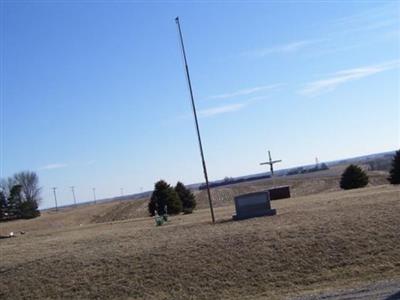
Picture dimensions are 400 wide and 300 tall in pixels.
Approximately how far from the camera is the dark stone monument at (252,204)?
2448 cm

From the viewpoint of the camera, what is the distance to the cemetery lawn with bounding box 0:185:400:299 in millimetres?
14219

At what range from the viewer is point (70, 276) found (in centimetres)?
1661

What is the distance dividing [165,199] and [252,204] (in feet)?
55.3

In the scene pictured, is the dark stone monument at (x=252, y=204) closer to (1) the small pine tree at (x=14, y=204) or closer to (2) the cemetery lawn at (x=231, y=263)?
(2) the cemetery lawn at (x=231, y=263)

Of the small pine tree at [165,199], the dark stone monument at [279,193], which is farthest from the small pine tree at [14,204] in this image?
the dark stone monument at [279,193]

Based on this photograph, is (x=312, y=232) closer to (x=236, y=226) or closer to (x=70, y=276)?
(x=236, y=226)

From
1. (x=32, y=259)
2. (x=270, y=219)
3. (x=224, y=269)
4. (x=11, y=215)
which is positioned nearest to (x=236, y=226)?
(x=270, y=219)

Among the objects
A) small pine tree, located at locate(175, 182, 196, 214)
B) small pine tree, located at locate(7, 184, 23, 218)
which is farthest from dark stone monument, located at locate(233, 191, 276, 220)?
small pine tree, located at locate(7, 184, 23, 218)

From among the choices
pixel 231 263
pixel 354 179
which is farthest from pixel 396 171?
pixel 231 263

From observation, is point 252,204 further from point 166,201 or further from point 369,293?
point 166,201

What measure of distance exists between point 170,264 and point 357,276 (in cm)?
511

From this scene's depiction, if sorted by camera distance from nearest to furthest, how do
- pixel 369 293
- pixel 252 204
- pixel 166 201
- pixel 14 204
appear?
pixel 369 293 < pixel 252 204 < pixel 166 201 < pixel 14 204

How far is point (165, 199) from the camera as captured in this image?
40812mm

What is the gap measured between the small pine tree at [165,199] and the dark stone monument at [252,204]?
633 inches
